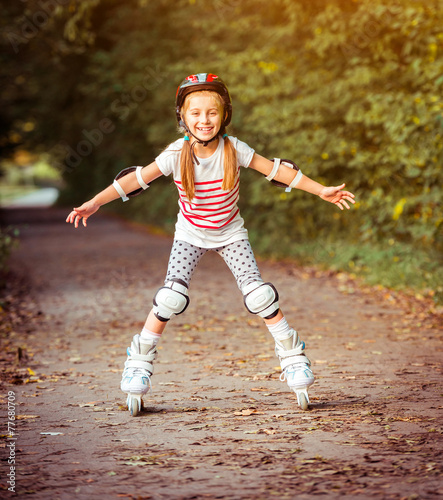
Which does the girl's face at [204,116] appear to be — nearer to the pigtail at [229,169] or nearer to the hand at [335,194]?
the pigtail at [229,169]

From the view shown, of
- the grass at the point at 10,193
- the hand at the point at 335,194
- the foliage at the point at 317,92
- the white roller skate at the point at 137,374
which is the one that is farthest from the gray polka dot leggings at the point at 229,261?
the grass at the point at 10,193

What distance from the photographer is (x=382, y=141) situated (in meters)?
12.3

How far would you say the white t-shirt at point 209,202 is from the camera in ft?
16.4

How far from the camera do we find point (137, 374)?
5.00 m

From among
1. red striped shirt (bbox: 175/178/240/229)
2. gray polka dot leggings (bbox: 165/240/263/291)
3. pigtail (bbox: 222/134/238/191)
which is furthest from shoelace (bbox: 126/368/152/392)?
pigtail (bbox: 222/134/238/191)

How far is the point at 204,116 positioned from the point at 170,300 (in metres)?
1.10

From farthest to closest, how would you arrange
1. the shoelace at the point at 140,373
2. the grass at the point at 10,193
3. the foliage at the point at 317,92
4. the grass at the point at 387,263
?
the grass at the point at 10,193 < the foliage at the point at 317,92 < the grass at the point at 387,263 < the shoelace at the point at 140,373

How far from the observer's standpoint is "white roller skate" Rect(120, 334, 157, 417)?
16.2 ft

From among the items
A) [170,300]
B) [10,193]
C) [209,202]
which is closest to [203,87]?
[209,202]

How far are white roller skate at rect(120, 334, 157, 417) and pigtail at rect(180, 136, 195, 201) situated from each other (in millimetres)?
933

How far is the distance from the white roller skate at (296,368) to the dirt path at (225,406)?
0.13 meters

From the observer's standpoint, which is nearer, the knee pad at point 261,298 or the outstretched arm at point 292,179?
the knee pad at point 261,298

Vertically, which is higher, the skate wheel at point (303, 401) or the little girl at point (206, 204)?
the little girl at point (206, 204)

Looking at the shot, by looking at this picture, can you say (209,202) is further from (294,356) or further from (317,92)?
(317,92)
